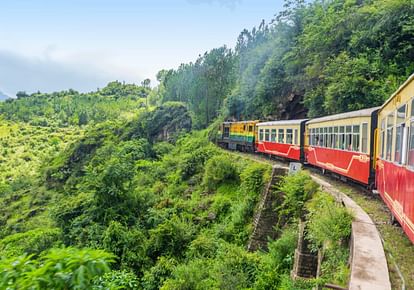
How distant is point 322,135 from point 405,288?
31.1 feet

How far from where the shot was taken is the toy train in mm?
5047

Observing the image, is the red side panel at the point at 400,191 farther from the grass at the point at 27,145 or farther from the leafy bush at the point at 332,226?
the grass at the point at 27,145

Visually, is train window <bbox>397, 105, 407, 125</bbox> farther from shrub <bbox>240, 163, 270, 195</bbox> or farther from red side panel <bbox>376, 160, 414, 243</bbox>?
shrub <bbox>240, 163, 270, 195</bbox>

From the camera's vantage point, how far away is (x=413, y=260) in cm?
523

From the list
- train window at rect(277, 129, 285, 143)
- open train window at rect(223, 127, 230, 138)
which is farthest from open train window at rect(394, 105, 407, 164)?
open train window at rect(223, 127, 230, 138)

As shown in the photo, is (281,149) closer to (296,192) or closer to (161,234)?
(296,192)

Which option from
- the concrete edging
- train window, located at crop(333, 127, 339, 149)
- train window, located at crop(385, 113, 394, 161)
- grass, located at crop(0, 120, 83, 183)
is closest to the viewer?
the concrete edging

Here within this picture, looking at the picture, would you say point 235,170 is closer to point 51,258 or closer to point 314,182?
point 314,182

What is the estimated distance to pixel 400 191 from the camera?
5430 millimetres

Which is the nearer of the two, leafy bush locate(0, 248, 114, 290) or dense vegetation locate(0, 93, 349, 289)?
leafy bush locate(0, 248, 114, 290)

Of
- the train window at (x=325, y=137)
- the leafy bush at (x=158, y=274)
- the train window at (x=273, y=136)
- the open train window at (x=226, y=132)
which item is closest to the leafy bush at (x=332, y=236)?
the leafy bush at (x=158, y=274)

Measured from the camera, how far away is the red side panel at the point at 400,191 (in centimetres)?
459

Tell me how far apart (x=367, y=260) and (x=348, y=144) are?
6.33 m

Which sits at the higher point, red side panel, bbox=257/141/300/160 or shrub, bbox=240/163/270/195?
red side panel, bbox=257/141/300/160
